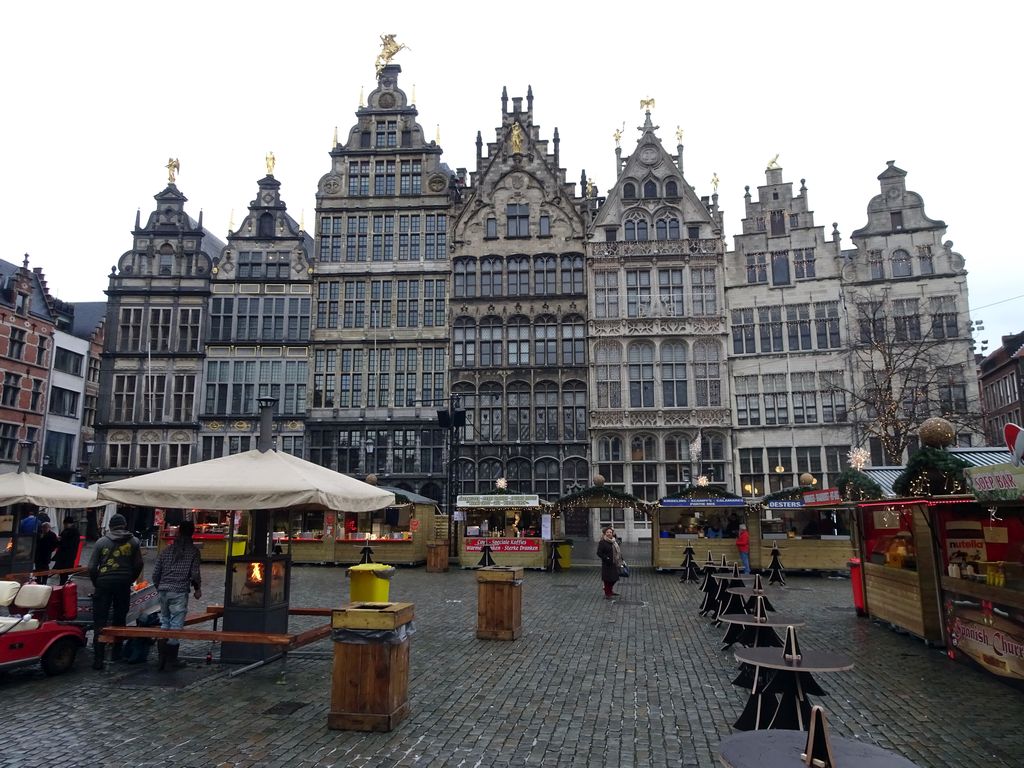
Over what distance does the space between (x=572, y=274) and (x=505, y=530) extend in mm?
17253

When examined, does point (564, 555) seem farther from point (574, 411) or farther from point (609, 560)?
point (574, 411)

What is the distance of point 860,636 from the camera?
39.1ft

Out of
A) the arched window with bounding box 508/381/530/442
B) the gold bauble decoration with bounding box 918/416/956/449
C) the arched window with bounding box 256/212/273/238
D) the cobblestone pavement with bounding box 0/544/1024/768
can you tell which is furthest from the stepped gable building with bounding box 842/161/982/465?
the arched window with bounding box 256/212/273/238

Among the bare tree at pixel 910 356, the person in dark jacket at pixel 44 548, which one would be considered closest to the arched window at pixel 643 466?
the bare tree at pixel 910 356

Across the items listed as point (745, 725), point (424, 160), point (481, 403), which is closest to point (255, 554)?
point (745, 725)

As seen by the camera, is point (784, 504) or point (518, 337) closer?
point (784, 504)

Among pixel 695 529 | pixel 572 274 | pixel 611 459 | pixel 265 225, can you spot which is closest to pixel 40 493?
pixel 695 529

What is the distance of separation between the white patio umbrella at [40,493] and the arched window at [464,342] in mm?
24794

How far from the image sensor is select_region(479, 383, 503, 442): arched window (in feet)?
120

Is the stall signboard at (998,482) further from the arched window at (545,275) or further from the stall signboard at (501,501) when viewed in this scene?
the arched window at (545,275)

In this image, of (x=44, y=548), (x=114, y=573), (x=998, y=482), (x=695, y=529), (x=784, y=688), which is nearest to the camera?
(x=784, y=688)

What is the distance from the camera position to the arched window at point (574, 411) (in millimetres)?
36406

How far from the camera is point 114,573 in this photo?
31.3 ft

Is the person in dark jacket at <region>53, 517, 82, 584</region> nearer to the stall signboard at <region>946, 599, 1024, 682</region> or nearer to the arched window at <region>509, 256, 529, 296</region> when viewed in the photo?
the stall signboard at <region>946, 599, 1024, 682</region>
